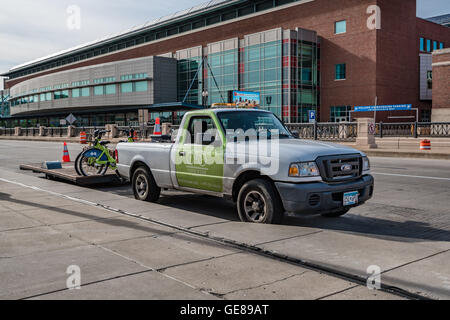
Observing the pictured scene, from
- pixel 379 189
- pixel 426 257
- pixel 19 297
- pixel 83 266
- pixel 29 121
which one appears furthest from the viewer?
pixel 29 121

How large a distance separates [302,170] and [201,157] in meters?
1.98

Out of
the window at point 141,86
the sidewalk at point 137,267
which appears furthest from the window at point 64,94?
the sidewalk at point 137,267

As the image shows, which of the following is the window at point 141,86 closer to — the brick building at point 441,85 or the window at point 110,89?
the window at point 110,89

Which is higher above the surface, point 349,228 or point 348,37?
point 348,37

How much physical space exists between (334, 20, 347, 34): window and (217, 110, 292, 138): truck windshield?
51.1 metres

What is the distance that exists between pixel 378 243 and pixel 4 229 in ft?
17.3

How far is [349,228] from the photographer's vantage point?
6922mm

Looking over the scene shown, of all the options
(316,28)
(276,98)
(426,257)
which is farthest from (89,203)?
(316,28)

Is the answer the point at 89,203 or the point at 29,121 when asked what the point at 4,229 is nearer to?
the point at 89,203

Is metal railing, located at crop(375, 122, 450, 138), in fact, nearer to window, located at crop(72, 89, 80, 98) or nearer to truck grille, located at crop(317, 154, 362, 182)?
truck grille, located at crop(317, 154, 362, 182)

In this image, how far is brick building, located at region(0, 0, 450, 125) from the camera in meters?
53.6

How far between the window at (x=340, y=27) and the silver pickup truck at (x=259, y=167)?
51097 millimetres

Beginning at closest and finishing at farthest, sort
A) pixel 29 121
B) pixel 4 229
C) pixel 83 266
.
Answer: pixel 83 266, pixel 4 229, pixel 29 121

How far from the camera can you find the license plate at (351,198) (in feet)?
21.6
